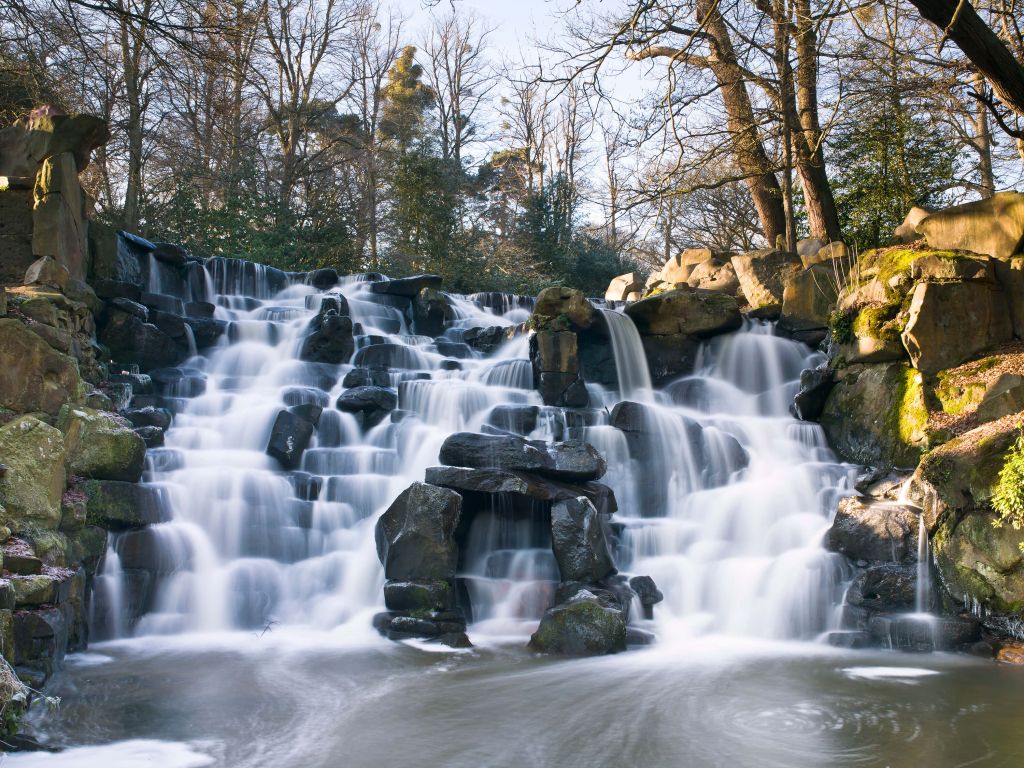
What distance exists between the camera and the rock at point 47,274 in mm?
10925

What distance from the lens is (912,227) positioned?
1384 cm

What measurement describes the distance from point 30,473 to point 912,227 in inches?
508

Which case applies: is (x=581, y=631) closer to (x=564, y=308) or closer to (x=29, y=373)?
(x=29, y=373)

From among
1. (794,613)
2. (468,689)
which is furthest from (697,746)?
(794,613)

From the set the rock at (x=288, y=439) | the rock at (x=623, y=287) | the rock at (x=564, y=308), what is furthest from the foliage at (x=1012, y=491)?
the rock at (x=623, y=287)

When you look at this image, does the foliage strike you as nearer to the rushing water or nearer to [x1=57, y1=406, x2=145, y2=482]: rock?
the rushing water

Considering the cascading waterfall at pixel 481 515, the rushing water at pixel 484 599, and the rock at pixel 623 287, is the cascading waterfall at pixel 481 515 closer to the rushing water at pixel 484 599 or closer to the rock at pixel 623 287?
the rushing water at pixel 484 599

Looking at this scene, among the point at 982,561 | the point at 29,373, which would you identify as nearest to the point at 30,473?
the point at 29,373

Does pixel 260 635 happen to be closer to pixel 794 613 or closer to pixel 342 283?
pixel 794 613

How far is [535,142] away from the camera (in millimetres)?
34125

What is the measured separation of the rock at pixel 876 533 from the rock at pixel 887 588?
0.62ft

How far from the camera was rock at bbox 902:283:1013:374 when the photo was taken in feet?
35.7

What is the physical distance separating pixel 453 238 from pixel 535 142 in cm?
1174

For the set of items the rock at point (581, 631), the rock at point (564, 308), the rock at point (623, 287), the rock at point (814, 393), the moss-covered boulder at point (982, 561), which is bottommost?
the rock at point (581, 631)
